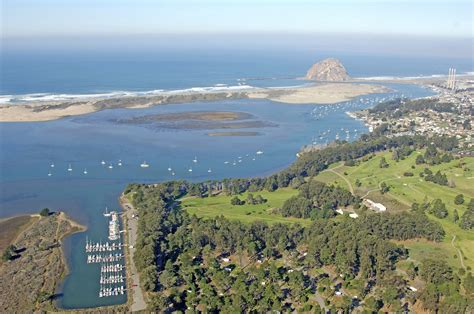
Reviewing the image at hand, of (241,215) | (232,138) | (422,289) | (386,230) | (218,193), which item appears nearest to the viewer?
(422,289)

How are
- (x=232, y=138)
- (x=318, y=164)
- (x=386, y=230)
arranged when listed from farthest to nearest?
1. (x=232, y=138)
2. (x=318, y=164)
3. (x=386, y=230)

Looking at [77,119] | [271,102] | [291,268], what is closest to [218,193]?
[291,268]

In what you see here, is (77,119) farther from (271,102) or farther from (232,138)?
(271,102)

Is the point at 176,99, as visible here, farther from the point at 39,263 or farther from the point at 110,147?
the point at 39,263

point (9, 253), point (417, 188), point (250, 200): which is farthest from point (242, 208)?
point (9, 253)

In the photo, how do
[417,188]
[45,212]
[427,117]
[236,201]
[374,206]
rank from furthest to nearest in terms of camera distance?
[427,117] < [417,188] < [236,201] < [374,206] < [45,212]
